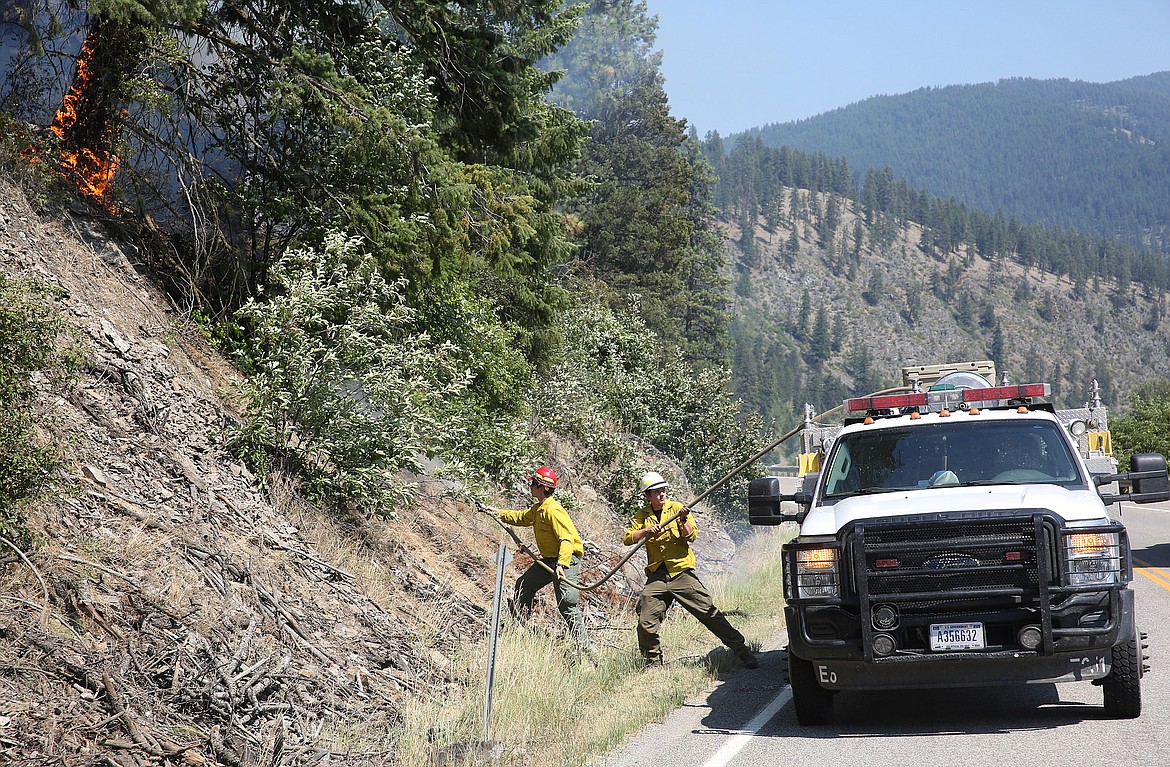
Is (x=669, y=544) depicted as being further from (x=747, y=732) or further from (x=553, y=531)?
(x=747, y=732)

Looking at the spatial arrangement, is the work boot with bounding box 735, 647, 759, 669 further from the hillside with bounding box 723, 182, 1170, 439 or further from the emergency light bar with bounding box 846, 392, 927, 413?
the hillside with bounding box 723, 182, 1170, 439

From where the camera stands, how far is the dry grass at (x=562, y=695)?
721 centimetres

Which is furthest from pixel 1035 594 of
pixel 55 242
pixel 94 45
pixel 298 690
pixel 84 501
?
pixel 94 45

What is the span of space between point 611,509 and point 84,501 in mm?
14356

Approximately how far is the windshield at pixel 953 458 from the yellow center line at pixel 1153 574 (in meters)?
8.26

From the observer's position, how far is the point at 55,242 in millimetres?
11133

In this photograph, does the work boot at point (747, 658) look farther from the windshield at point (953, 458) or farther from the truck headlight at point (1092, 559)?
the truck headlight at point (1092, 559)

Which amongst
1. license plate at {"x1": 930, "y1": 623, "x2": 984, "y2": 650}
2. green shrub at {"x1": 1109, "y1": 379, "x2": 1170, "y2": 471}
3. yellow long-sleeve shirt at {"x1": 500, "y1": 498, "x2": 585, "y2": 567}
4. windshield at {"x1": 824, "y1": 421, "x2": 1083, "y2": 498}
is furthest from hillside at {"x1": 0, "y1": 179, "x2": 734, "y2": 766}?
green shrub at {"x1": 1109, "y1": 379, "x2": 1170, "y2": 471}

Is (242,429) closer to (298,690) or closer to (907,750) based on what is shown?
(298,690)

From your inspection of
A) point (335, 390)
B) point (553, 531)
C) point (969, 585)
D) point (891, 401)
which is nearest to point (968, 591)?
point (969, 585)

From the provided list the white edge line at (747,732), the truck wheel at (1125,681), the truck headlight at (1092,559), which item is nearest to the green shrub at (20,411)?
the white edge line at (747,732)

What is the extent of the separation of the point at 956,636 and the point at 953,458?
182 cm

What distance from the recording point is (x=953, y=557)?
720cm

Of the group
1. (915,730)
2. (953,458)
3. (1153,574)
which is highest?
(953,458)
